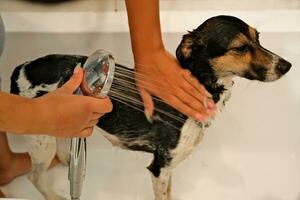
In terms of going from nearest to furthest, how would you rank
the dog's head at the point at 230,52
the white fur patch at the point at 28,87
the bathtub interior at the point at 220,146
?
the dog's head at the point at 230,52 < the white fur patch at the point at 28,87 < the bathtub interior at the point at 220,146

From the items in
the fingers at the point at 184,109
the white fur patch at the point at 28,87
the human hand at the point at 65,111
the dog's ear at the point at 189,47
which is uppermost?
the dog's ear at the point at 189,47

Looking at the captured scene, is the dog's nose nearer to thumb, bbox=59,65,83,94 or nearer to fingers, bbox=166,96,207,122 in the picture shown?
fingers, bbox=166,96,207,122

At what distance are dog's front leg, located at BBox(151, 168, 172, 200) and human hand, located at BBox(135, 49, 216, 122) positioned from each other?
128mm

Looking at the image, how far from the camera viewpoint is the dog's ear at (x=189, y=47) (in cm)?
84

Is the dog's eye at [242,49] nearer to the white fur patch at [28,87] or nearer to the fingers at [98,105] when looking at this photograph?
the fingers at [98,105]

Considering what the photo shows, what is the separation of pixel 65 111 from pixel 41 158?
360 mm

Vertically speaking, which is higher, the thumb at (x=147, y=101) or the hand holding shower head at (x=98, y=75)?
the hand holding shower head at (x=98, y=75)

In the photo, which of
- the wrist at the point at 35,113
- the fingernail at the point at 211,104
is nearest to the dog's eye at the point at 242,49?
the fingernail at the point at 211,104

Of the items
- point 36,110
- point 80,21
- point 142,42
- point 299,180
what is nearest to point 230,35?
point 142,42

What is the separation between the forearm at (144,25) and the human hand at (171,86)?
1cm

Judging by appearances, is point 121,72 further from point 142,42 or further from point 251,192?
point 251,192

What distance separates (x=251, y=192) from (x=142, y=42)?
1.71 feet

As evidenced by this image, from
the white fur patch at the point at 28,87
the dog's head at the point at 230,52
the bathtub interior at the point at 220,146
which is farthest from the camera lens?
the bathtub interior at the point at 220,146

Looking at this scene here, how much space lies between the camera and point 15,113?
2.35ft
